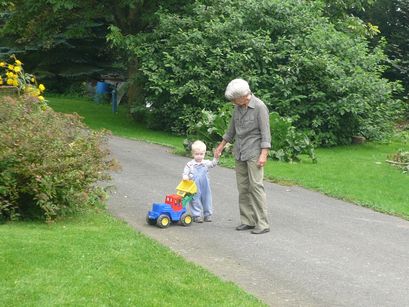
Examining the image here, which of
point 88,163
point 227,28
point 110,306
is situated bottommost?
point 110,306

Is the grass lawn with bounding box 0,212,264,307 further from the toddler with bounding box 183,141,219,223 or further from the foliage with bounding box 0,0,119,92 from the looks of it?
the foliage with bounding box 0,0,119,92

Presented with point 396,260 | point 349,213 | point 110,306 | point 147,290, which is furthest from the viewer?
point 349,213

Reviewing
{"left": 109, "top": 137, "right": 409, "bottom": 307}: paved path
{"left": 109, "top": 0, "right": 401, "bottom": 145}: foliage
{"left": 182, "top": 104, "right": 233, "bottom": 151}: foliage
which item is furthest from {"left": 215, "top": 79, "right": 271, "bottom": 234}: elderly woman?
{"left": 109, "top": 0, "right": 401, "bottom": 145}: foliage

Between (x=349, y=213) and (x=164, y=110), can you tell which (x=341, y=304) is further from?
(x=164, y=110)

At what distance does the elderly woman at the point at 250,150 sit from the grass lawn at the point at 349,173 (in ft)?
9.34

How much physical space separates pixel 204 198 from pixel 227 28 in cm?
1128

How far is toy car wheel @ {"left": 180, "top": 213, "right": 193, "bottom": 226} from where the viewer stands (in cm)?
899

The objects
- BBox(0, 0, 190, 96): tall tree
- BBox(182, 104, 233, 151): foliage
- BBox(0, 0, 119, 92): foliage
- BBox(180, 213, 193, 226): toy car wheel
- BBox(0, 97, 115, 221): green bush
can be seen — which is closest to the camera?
BBox(0, 97, 115, 221): green bush

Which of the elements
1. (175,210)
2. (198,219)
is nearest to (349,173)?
(198,219)

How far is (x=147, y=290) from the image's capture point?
19.6ft

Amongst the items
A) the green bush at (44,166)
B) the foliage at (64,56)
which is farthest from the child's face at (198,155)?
the foliage at (64,56)

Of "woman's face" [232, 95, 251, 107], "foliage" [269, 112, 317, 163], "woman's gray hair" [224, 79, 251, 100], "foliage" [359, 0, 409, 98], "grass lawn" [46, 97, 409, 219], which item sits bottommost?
"grass lawn" [46, 97, 409, 219]

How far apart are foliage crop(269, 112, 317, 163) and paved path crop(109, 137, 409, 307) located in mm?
3319

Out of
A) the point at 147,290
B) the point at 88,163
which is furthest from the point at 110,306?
the point at 88,163
